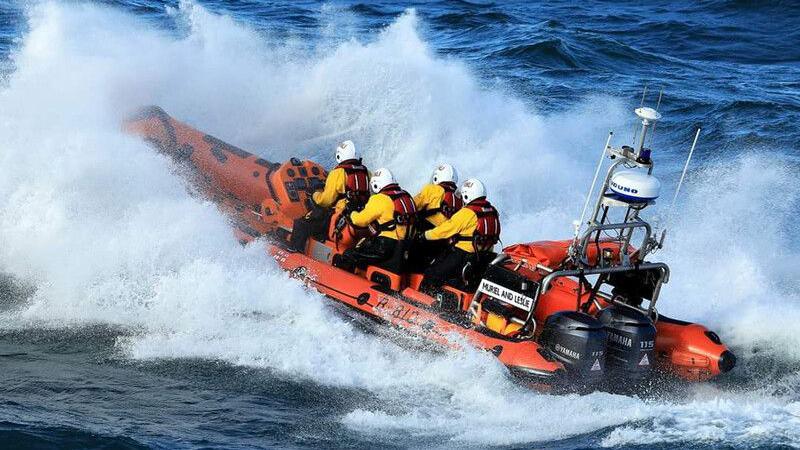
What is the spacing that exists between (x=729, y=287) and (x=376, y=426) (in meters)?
5.14

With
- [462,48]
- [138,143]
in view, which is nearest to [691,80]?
[462,48]

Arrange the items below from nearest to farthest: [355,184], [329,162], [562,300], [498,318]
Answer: [498,318] < [562,300] < [355,184] < [329,162]

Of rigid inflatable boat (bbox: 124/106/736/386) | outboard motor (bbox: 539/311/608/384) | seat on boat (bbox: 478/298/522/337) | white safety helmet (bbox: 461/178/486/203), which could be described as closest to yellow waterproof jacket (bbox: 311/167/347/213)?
rigid inflatable boat (bbox: 124/106/736/386)

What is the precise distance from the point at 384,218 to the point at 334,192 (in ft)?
3.49

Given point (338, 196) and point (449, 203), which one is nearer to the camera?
point (449, 203)

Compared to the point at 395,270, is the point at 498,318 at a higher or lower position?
lower

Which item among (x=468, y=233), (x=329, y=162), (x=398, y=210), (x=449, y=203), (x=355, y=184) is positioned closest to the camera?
(x=468, y=233)

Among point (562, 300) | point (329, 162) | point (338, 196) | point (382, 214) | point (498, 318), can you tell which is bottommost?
point (329, 162)

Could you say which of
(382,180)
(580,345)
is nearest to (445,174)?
(382,180)

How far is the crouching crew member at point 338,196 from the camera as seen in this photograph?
10.6 meters

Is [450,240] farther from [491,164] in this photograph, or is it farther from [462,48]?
[462,48]

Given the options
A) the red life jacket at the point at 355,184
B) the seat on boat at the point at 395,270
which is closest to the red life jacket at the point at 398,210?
the seat on boat at the point at 395,270

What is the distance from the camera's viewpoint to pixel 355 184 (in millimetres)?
10562

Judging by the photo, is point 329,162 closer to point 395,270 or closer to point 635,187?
point 395,270
